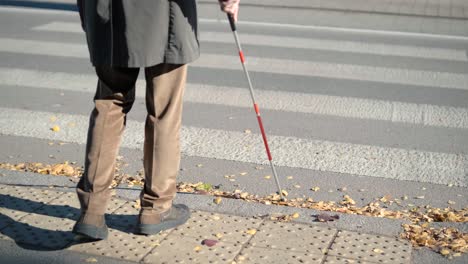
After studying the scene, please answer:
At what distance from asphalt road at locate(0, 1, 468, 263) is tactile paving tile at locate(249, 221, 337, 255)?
42 cm

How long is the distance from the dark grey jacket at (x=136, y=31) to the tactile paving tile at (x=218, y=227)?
3.05 feet

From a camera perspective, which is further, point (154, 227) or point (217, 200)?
point (217, 200)

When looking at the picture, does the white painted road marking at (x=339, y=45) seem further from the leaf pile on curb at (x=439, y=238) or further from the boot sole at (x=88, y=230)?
the boot sole at (x=88, y=230)

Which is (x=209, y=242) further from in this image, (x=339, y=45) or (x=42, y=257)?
(x=339, y=45)

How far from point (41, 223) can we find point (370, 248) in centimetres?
173

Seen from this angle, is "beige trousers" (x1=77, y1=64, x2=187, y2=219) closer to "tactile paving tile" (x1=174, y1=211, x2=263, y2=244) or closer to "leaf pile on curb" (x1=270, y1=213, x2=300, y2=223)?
"tactile paving tile" (x1=174, y1=211, x2=263, y2=244)

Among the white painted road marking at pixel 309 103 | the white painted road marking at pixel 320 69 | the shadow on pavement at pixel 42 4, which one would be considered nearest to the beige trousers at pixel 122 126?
the white painted road marking at pixel 309 103

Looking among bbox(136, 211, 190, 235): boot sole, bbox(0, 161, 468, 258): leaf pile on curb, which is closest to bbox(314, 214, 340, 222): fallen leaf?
bbox(0, 161, 468, 258): leaf pile on curb

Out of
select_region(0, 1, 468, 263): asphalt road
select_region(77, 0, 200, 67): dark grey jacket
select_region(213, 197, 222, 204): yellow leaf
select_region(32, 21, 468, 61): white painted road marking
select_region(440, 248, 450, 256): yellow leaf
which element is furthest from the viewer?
select_region(32, 21, 468, 61): white painted road marking

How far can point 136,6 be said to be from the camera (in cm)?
392

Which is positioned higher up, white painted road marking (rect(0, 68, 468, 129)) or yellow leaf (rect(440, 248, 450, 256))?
yellow leaf (rect(440, 248, 450, 256))

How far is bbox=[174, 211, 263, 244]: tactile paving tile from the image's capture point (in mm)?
4359

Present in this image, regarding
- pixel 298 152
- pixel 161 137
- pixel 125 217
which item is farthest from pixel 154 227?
pixel 298 152

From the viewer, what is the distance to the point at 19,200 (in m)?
4.85
